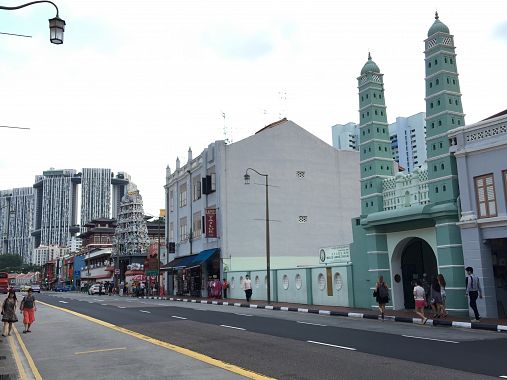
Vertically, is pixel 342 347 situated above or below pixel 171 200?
below

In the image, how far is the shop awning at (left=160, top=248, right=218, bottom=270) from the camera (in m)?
41.8

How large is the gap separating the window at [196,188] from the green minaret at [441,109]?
2736 centimetres

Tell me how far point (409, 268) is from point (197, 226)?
2559cm

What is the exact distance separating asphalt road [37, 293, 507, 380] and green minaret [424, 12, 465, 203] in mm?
6569

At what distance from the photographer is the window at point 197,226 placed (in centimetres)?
4659

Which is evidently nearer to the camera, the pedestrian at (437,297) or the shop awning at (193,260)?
the pedestrian at (437,297)

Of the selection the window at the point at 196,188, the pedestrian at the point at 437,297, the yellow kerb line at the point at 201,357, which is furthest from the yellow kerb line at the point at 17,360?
the window at the point at 196,188

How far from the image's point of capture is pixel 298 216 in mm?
43656

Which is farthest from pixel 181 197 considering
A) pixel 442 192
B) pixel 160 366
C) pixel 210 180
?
pixel 160 366

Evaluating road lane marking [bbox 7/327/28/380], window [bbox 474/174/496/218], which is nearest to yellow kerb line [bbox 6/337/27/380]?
road lane marking [bbox 7/327/28/380]

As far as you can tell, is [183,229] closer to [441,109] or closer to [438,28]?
[441,109]

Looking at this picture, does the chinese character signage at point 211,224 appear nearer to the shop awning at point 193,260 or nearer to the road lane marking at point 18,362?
the shop awning at point 193,260

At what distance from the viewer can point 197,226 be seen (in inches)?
1863

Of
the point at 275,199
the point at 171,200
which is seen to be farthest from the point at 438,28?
the point at 171,200
